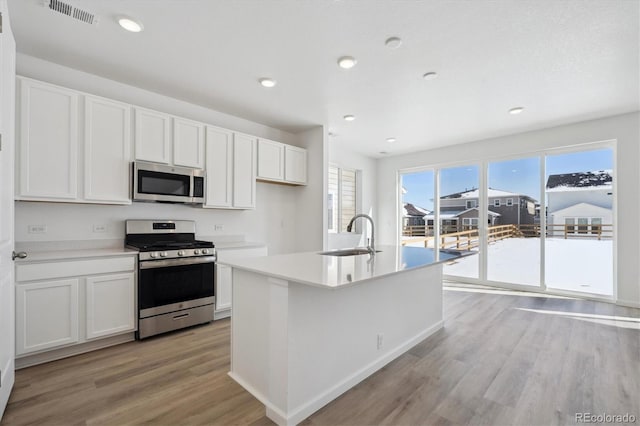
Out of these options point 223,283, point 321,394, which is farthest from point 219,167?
point 321,394

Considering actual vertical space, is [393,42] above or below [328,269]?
above

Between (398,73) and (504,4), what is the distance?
1067 mm

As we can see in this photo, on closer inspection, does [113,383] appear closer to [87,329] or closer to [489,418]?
[87,329]

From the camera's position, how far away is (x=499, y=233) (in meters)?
5.36

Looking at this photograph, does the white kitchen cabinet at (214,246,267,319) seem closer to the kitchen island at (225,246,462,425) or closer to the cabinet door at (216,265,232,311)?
the cabinet door at (216,265,232,311)

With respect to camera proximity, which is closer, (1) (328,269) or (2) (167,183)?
(1) (328,269)

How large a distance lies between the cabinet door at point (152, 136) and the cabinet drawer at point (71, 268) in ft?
3.57

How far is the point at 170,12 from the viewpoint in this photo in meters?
2.13

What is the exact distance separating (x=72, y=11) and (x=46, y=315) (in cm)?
234

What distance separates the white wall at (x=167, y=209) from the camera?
276cm

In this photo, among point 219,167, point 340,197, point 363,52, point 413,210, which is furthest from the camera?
point 413,210

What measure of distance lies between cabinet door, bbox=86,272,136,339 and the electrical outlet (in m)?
0.72

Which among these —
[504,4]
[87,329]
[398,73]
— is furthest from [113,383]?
[504,4]

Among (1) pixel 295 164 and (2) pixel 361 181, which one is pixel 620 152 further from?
(1) pixel 295 164
